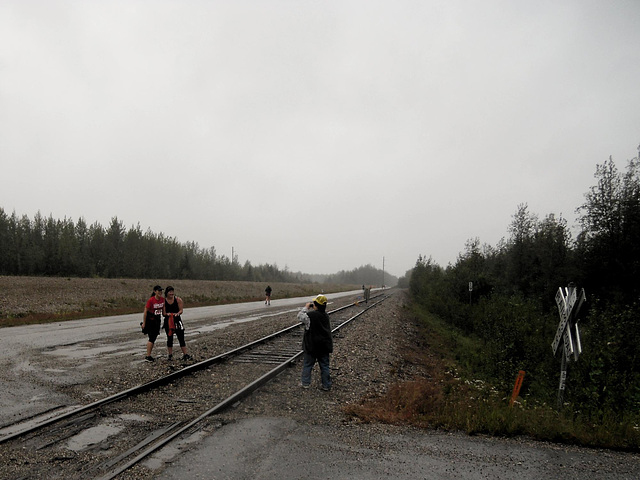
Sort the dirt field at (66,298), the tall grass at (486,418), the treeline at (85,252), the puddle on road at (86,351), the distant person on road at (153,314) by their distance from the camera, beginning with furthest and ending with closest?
the treeline at (85,252), the dirt field at (66,298), the puddle on road at (86,351), the distant person on road at (153,314), the tall grass at (486,418)

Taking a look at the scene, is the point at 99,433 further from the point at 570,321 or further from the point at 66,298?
the point at 66,298

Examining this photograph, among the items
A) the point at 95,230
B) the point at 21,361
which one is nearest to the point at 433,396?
the point at 21,361

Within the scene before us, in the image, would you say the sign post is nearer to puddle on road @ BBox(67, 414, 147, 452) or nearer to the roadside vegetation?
the roadside vegetation

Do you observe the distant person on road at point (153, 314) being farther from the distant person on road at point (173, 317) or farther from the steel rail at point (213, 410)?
the steel rail at point (213, 410)

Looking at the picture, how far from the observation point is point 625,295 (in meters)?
19.2

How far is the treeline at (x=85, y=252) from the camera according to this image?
55.3 metres

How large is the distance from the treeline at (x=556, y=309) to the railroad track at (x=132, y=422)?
20.6ft

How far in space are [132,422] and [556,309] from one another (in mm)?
21427

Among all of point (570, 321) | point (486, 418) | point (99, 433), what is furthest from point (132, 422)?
point (570, 321)

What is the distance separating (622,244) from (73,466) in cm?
2614

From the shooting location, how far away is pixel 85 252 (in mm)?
62406

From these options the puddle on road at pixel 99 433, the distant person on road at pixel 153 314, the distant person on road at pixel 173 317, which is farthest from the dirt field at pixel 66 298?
the puddle on road at pixel 99 433

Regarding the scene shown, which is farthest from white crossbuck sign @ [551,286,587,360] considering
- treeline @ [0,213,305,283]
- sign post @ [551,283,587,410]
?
treeline @ [0,213,305,283]

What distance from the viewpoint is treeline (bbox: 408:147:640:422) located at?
8.59 m
